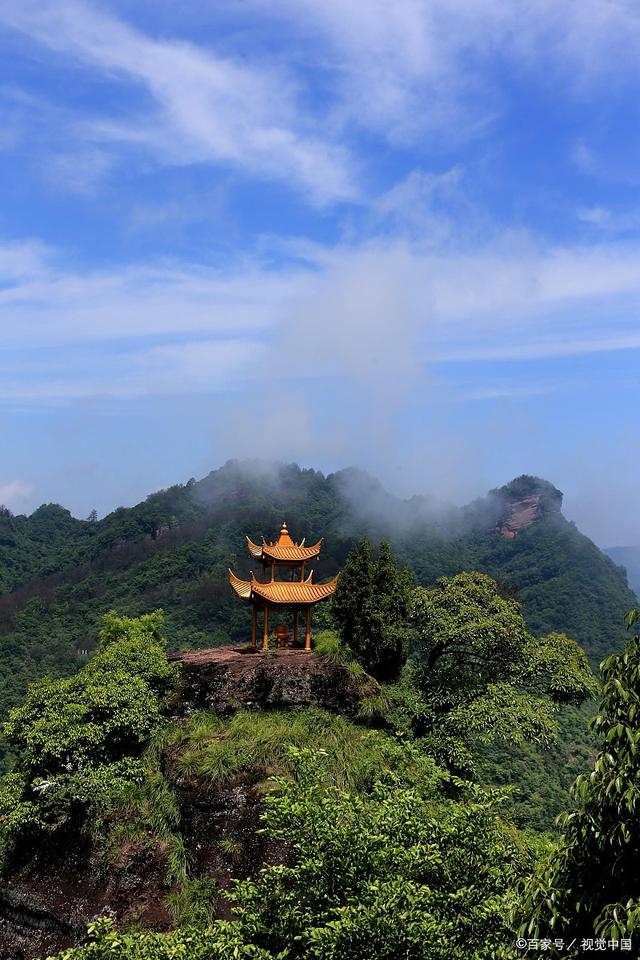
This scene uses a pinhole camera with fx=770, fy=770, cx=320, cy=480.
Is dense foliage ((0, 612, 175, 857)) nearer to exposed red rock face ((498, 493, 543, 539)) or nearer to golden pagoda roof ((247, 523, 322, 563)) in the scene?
golden pagoda roof ((247, 523, 322, 563))

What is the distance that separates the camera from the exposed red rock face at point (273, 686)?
21.0 metres

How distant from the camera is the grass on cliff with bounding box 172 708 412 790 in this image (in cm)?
1867

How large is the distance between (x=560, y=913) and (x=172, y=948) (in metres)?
5.69

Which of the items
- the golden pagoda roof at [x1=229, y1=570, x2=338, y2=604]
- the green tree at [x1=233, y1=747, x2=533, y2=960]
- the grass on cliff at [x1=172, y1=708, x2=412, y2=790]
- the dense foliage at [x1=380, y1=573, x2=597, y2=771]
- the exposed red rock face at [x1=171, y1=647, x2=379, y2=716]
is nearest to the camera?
the green tree at [x1=233, y1=747, x2=533, y2=960]

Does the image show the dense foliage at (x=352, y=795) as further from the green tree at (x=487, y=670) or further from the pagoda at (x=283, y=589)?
the pagoda at (x=283, y=589)

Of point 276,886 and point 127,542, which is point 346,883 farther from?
point 127,542

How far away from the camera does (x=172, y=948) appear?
409 inches

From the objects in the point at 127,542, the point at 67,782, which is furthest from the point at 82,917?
the point at 127,542

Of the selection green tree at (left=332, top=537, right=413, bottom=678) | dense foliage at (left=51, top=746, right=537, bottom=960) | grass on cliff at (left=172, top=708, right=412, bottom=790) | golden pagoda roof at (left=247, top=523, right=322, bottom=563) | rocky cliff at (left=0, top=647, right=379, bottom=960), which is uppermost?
golden pagoda roof at (left=247, top=523, right=322, bottom=563)

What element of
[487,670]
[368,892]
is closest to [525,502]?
[487,670]

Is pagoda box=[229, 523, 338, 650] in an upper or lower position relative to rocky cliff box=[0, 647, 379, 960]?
upper

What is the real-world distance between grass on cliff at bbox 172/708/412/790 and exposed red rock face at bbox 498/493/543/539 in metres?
86.5

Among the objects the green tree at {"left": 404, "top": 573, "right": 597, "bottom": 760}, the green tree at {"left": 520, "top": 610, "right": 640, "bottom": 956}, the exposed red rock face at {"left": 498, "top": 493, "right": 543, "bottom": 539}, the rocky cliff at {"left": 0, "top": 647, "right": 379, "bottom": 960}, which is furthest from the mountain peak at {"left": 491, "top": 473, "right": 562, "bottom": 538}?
the green tree at {"left": 520, "top": 610, "right": 640, "bottom": 956}

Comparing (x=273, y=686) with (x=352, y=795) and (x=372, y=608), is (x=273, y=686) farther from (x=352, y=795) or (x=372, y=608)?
(x=352, y=795)
